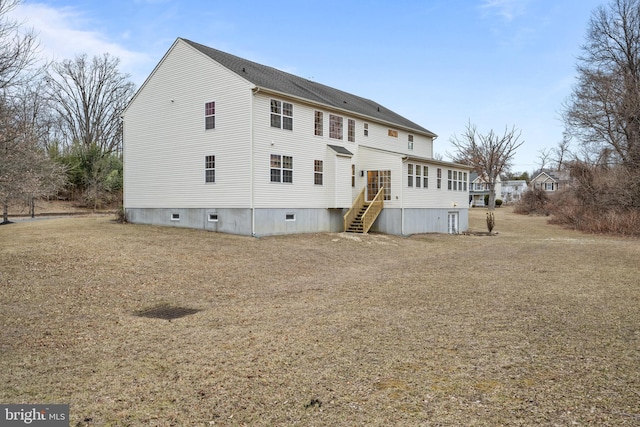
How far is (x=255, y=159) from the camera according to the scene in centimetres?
1834

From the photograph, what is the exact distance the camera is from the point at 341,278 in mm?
11406

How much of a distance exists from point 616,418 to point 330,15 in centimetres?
1856

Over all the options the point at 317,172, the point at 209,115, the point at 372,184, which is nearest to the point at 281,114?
the point at 209,115

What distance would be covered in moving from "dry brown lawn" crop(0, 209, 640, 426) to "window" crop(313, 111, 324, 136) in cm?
1033

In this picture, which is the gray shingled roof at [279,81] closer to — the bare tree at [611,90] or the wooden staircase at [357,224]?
the wooden staircase at [357,224]

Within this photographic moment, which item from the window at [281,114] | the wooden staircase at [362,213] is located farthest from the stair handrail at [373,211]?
the window at [281,114]

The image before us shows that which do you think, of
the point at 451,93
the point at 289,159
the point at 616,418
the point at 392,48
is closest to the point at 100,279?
the point at 616,418

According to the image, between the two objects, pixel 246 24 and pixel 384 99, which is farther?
pixel 384 99

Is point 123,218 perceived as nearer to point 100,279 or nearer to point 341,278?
point 100,279

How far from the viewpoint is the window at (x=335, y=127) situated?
22.6 metres

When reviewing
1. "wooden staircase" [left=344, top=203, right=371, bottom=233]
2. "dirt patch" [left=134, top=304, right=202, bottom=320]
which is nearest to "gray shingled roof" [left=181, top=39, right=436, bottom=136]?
"wooden staircase" [left=344, top=203, right=371, bottom=233]

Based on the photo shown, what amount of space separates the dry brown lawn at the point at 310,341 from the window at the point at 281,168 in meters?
7.15

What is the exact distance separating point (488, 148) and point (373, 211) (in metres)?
42.0

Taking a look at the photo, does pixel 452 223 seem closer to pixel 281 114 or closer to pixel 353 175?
pixel 353 175
